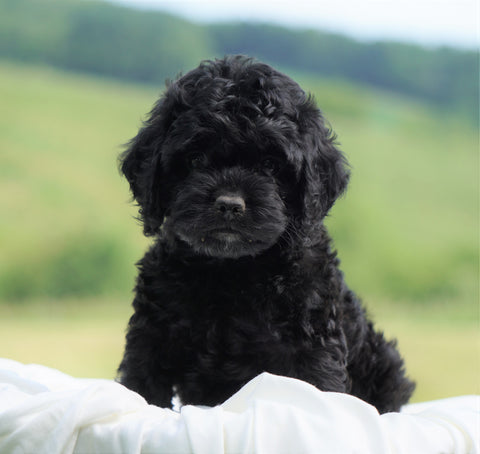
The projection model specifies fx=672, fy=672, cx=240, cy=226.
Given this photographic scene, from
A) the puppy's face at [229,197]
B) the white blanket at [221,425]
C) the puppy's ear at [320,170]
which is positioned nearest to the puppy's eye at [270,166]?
the puppy's face at [229,197]

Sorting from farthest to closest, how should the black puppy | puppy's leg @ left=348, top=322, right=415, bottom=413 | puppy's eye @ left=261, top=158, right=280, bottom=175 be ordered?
1. puppy's leg @ left=348, top=322, right=415, bottom=413
2. puppy's eye @ left=261, top=158, right=280, bottom=175
3. the black puppy

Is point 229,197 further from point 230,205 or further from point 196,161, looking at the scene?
point 196,161

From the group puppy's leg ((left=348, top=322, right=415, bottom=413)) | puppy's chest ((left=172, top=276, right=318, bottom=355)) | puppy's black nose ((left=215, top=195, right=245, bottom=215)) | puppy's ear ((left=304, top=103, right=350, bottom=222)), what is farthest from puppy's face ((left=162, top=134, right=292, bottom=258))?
puppy's leg ((left=348, top=322, right=415, bottom=413))

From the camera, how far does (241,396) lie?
289 centimetres

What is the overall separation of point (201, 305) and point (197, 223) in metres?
0.47

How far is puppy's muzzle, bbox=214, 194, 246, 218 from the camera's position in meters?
2.95

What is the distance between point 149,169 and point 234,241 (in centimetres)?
60

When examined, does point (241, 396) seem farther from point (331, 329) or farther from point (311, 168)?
point (311, 168)

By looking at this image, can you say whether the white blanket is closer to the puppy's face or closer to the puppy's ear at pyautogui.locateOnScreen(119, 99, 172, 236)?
the puppy's face

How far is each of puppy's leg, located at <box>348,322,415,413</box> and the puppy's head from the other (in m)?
0.86

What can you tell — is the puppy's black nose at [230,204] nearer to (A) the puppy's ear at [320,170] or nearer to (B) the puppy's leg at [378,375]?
(A) the puppy's ear at [320,170]

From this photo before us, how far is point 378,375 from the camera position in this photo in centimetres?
377

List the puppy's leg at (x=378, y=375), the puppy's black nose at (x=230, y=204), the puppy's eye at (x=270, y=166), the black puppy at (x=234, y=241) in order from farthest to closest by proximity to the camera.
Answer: the puppy's leg at (x=378, y=375), the puppy's eye at (x=270, y=166), the black puppy at (x=234, y=241), the puppy's black nose at (x=230, y=204)

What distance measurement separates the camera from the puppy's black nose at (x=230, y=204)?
116 inches
